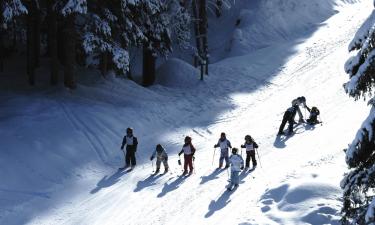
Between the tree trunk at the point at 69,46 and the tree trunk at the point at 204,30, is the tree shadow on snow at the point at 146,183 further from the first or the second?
the tree trunk at the point at 204,30

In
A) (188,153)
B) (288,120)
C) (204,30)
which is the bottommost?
(188,153)

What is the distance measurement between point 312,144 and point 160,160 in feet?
18.0

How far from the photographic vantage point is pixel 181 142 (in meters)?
20.6

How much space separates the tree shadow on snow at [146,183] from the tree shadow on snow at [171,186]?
57 centimetres

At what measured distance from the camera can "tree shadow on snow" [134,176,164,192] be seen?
1576 centimetres

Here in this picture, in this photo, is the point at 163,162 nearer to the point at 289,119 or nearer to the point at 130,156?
the point at 130,156

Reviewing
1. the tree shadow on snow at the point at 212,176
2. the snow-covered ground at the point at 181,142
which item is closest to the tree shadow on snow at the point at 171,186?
the snow-covered ground at the point at 181,142

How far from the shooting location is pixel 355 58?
728 cm

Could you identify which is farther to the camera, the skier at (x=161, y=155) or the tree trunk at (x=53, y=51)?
the tree trunk at (x=53, y=51)

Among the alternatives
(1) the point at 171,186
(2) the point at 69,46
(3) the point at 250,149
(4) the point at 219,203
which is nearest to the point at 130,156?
(1) the point at 171,186

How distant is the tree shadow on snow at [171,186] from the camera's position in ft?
49.6

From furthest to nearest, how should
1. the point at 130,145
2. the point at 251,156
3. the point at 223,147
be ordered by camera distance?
the point at 130,145, the point at 223,147, the point at 251,156

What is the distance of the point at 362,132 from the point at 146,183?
999 centimetres

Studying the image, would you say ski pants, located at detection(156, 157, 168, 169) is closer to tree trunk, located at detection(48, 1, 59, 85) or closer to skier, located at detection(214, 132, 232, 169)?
skier, located at detection(214, 132, 232, 169)
